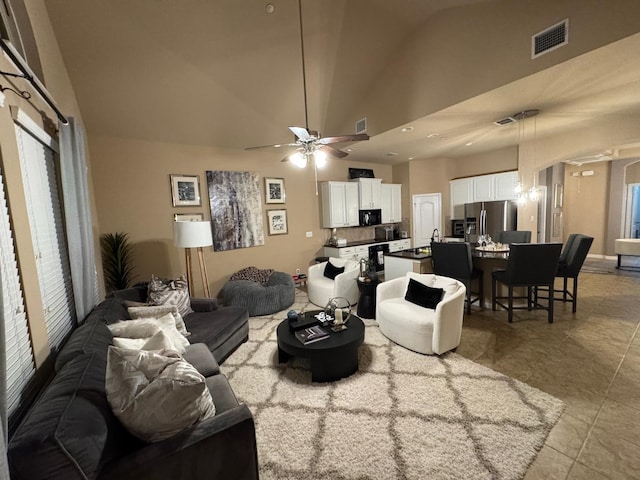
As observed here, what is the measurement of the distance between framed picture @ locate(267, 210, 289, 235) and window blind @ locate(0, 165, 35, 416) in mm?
3751

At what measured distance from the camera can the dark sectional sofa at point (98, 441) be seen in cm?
94

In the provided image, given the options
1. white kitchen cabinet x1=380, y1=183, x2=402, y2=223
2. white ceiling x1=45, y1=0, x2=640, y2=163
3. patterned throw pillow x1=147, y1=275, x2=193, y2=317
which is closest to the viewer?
white ceiling x1=45, y1=0, x2=640, y2=163

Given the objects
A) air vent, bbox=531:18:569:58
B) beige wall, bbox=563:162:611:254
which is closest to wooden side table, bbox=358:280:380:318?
air vent, bbox=531:18:569:58

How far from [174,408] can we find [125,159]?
13.2 ft

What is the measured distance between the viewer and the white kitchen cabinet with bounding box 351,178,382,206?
6059mm

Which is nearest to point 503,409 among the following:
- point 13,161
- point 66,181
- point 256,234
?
point 13,161

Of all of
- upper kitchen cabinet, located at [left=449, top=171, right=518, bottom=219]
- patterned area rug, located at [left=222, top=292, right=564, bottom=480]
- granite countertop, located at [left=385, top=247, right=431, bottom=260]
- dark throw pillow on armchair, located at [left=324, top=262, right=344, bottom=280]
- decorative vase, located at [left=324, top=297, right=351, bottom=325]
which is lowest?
patterned area rug, located at [left=222, top=292, right=564, bottom=480]

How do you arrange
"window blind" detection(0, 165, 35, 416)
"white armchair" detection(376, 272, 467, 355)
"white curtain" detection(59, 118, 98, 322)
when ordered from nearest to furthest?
"window blind" detection(0, 165, 35, 416) → "white curtain" detection(59, 118, 98, 322) → "white armchair" detection(376, 272, 467, 355)

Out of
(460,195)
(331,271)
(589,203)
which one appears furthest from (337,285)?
(589,203)

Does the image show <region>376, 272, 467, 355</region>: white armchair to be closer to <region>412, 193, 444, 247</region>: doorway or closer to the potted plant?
the potted plant

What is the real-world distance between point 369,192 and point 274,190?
87.9 inches

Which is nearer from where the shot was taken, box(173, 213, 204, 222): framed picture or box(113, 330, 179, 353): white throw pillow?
box(113, 330, 179, 353): white throw pillow

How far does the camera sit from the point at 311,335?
8.16 ft

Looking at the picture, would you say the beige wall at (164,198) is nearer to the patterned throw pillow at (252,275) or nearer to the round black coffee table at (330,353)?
the patterned throw pillow at (252,275)
